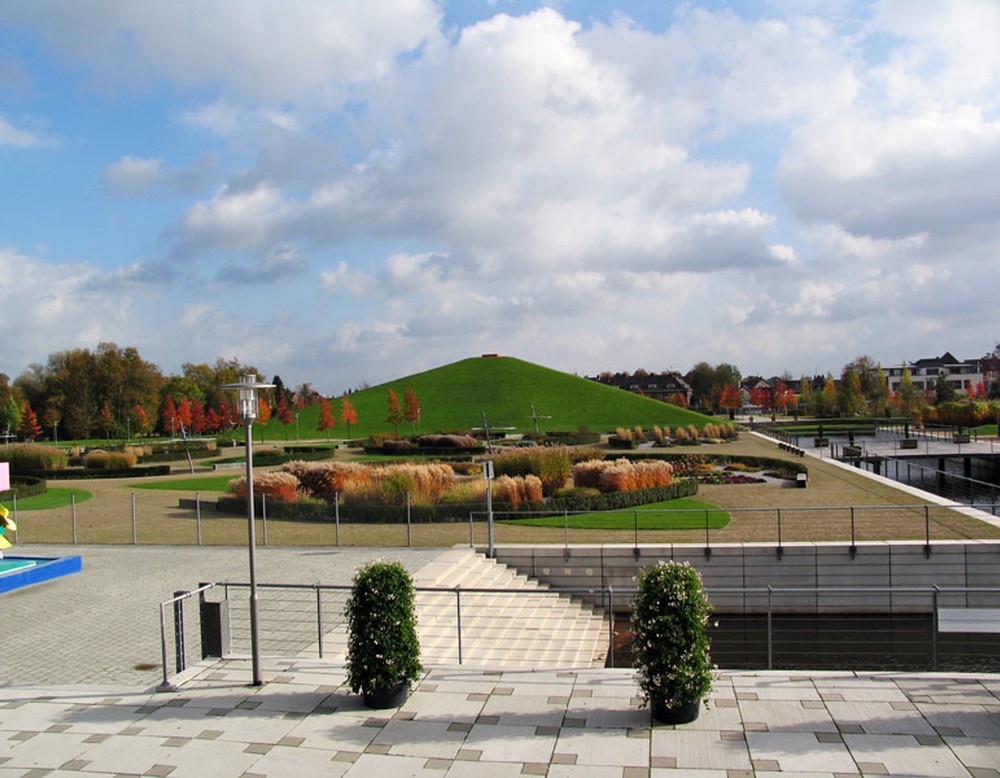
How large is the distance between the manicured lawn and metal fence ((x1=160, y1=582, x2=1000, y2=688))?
19562 mm

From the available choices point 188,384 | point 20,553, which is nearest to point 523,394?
point 188,384

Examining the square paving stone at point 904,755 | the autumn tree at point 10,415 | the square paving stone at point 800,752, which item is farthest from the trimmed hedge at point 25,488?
the autumn tree at point 10,415

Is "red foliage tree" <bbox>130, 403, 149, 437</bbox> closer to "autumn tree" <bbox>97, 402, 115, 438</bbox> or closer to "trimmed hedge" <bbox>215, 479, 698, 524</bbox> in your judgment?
"autumn tree" <bbox>97, 402, 115, 438</bbox>

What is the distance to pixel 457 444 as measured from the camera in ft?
174

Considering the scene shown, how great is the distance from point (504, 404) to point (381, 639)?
81422mm

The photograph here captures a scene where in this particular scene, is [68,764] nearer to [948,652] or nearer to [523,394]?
[948,652]

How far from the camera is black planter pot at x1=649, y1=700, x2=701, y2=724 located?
7875 mm

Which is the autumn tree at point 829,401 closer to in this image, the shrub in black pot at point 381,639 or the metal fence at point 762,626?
the metal fence at point 762,626

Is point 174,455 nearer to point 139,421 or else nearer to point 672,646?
point 139,421

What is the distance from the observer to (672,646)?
7840mm

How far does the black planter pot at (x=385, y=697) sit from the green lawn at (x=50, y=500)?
22225mm

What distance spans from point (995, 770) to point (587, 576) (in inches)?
424

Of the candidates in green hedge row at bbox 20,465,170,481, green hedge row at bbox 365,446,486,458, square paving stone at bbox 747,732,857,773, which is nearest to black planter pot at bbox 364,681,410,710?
square paving stone at bbox 747,732,857,773

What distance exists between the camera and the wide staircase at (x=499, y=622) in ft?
40.8
